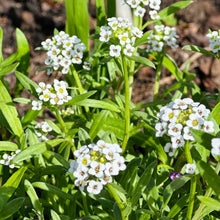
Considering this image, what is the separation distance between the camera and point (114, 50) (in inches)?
122

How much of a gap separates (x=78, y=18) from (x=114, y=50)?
4.98 feet

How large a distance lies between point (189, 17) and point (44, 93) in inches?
191

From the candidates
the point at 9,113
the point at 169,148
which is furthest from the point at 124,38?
the point at 9,113

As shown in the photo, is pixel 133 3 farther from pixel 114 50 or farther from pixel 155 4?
pixel 114 50

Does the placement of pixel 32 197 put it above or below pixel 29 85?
below

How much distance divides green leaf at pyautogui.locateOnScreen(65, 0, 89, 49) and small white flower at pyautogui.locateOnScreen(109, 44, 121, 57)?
146 cm

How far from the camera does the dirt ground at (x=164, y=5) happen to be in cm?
596

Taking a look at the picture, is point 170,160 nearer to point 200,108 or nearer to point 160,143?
point 160,143

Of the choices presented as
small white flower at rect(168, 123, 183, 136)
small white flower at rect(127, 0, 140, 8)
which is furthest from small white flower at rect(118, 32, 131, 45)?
small white flower at rect(168, 123, 183, 136)

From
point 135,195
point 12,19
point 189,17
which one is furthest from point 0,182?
point 189,17

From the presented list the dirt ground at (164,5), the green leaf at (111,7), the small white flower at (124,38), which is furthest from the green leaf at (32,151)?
the dirt ground at (164,5)

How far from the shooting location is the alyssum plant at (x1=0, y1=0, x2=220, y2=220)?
239 cm

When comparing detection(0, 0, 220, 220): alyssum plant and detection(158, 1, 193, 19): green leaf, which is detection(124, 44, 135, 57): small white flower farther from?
detection(158, 1, 193, 19): green leaf

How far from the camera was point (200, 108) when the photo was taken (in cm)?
245
